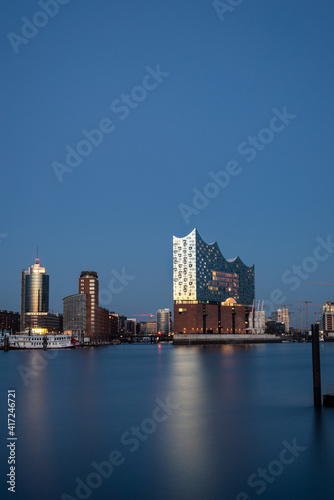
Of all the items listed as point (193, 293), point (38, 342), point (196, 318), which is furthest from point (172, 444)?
point (193, 293)

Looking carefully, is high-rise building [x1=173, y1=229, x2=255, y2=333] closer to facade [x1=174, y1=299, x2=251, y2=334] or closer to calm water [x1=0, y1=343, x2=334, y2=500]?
facade [x1=174, y1=299, x2=251, y2=334]

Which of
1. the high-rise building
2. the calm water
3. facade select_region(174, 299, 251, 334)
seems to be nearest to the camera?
the calm water

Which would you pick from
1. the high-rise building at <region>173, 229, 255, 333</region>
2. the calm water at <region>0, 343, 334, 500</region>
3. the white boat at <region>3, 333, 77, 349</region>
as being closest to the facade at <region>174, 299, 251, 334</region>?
the high-rise building at <region>173, 229, 255, 333</region>

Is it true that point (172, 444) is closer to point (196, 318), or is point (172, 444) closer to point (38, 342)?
point (38, 342)

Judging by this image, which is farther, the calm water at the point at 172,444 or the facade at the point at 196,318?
the facade at the point at 196,318

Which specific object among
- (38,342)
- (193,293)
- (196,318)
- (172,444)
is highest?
(193,293)

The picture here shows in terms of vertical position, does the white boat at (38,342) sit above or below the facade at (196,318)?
below

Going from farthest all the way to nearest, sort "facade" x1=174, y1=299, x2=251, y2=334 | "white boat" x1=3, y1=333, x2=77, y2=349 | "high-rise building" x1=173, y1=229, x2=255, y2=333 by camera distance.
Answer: "high-rise building" x1=173, y1=229, x2=255, y2=333 → "facade" x1=174, y1=299, x2=251, y2=334 → "white boat" x1=3, y1=333, x2=77, y2=349

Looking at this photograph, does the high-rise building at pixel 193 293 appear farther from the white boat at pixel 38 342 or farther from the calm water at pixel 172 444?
the calm water at pixel 172 444

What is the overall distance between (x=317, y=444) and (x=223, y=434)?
4.74m

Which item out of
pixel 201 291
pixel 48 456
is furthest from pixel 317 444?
pixel 201 291

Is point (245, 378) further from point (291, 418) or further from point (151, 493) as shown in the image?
point (151, 493)

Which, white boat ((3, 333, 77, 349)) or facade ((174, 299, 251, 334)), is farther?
facade ((174, 299, 251, 334))

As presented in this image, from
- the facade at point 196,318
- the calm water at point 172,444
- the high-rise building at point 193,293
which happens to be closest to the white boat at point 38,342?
the facade at point 196,318
